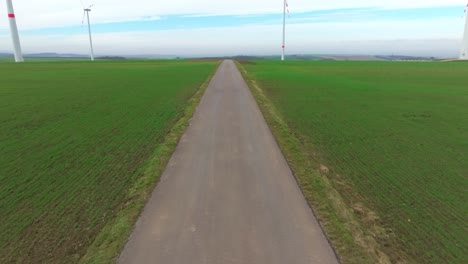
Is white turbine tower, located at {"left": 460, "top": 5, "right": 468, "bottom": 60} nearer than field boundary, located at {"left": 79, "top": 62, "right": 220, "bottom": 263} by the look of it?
No

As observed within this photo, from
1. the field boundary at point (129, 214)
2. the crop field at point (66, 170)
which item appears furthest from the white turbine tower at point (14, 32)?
the field boundary at point (129, 214)

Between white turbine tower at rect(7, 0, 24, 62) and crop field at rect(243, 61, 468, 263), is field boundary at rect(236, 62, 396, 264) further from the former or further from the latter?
white turbine tower at rect(7, 0, 24, 62)

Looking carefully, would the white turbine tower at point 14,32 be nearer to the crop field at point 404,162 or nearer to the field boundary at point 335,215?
the crop field at point 404,162

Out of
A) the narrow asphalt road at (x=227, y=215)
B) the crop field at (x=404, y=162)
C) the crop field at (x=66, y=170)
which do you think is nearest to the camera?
the narrow asphalt road at (x=227, y=215)

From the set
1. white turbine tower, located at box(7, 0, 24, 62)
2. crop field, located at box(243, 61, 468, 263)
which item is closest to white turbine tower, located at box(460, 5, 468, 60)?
crop field, located at box(243, 61, 468, 263)

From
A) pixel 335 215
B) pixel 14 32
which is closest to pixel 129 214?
pixel 335 215
